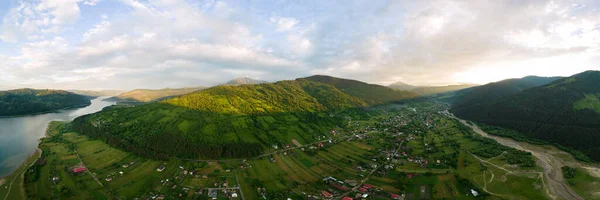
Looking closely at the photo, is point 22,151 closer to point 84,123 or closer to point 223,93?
point 84,123

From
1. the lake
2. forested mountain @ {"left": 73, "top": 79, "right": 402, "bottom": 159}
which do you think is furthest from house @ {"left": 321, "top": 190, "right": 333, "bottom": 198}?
the lake

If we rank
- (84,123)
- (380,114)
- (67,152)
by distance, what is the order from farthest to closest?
1. (380,114)
2. (84,123)
3. (67,152)

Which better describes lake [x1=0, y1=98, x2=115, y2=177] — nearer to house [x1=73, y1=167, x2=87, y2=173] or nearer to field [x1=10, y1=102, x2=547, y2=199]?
field [x1=10, y1=102, x2=547, y2=199]

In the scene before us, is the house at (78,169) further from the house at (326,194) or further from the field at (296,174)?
the house at (326,194)

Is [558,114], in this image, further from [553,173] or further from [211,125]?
[211,125]

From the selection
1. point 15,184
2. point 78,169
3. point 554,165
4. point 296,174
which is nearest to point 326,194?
point 296,174

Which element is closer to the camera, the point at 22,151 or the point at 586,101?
the point at 22,151

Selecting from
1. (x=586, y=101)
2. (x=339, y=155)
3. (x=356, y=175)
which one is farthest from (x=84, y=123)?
(x=586, y=101)
